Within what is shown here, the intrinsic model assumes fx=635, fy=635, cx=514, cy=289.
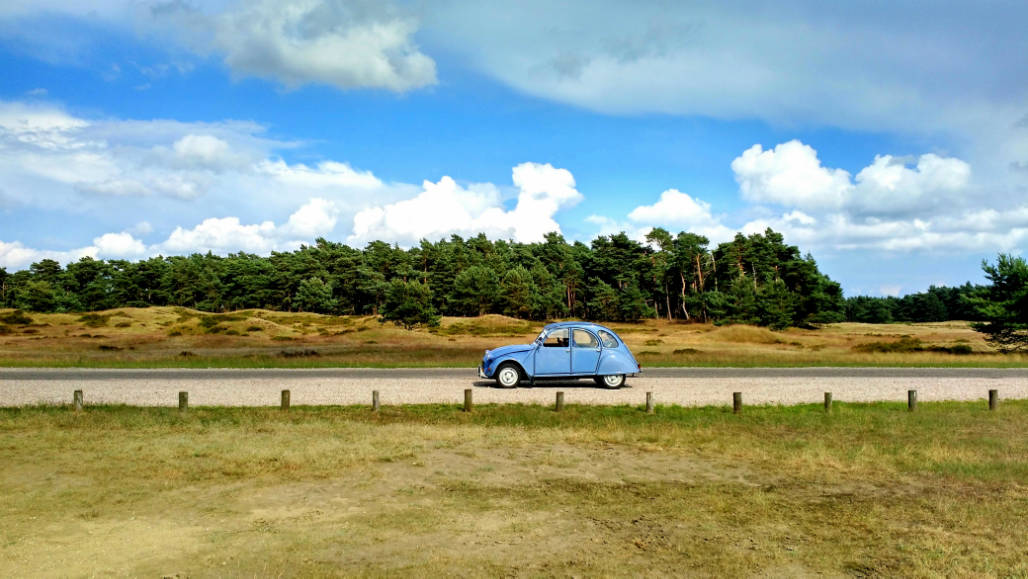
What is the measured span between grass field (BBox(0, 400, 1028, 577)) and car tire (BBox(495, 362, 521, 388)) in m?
5.68

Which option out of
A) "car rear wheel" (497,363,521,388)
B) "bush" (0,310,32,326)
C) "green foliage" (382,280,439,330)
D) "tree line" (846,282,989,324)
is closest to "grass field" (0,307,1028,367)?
"bush" (0,310,32,326)

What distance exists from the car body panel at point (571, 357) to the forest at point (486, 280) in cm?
6906

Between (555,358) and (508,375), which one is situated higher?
(555,358)

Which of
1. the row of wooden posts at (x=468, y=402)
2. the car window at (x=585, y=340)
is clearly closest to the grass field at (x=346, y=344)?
the car window at (x=585, y=340)

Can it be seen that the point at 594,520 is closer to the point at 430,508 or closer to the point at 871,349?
the point at 430,508

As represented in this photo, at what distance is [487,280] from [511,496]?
93517mm

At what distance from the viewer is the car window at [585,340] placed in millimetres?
22328

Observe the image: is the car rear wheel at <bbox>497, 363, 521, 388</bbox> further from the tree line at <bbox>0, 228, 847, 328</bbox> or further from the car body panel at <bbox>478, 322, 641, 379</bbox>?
the tree line at <bbox>0, 228, 847, 328</bbox>

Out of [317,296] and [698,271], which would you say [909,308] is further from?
[317,296]

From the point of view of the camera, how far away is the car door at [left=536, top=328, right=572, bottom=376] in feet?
73.2

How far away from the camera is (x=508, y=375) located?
2247cm

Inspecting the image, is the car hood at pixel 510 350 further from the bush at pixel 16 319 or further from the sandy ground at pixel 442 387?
the bush at pixel 16 319

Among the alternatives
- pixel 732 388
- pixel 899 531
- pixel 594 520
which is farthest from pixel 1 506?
pixel 732 388

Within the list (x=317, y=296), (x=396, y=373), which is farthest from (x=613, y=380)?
(x=317, y=296)
